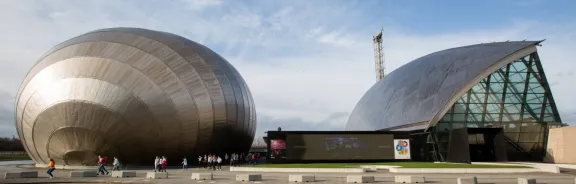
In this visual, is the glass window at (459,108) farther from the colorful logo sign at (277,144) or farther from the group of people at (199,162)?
the group of people at (199,162)

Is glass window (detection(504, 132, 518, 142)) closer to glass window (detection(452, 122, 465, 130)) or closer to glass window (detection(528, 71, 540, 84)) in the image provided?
glass window (detection(452, 122, 465, 130))

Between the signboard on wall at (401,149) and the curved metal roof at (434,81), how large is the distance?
379 centimetres

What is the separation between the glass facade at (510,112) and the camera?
45.8m

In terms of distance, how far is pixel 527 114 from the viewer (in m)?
46.7

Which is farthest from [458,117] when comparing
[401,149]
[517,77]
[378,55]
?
[378,55]

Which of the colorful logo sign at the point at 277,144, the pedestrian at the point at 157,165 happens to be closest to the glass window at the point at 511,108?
the colorful logo sign at the point at 277,144

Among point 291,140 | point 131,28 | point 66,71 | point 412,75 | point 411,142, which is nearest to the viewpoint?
point 66,71

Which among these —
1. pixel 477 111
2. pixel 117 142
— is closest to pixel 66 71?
pixel 117 142

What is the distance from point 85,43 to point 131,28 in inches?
169

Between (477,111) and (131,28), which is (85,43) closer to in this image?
(131,28)

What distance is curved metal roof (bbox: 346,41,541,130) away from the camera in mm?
46125

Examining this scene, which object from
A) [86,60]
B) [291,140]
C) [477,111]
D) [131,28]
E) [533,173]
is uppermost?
[131,28]

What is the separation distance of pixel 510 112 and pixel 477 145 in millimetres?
6259

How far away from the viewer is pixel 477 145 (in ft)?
145
